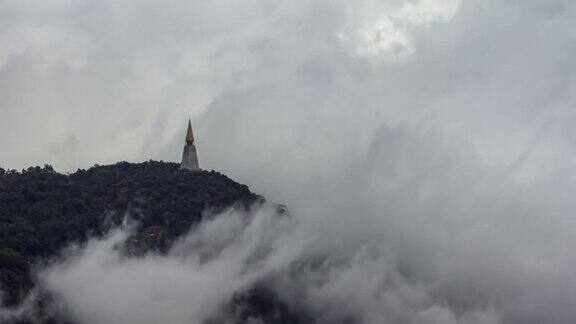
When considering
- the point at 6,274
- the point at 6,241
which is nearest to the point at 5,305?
the point at 6,274

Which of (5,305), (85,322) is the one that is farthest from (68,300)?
(5,305)

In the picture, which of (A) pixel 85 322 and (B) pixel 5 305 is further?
(A) pixel 85 322

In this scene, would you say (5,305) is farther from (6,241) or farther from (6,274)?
(6,241)

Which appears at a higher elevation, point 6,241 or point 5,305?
point 6,241

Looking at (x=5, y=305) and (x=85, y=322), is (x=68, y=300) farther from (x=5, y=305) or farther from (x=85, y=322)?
(x=5, y=305)

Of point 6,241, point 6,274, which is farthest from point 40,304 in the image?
point 6,241

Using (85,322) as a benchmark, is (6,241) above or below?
above

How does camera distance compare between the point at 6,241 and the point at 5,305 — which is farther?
the point at 6,241

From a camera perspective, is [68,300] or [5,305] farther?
[68,300]
